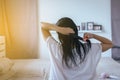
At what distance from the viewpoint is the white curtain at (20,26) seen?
163 inches

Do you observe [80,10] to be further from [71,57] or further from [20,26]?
[71,57]

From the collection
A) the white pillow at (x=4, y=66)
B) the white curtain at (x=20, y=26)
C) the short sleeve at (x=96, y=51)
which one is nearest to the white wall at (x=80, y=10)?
the white curtain at (x=20, y=26)

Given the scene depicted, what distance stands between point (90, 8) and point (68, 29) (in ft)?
10.0

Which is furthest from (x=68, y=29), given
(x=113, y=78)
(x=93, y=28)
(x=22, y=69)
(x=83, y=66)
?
(x=93, y=28)

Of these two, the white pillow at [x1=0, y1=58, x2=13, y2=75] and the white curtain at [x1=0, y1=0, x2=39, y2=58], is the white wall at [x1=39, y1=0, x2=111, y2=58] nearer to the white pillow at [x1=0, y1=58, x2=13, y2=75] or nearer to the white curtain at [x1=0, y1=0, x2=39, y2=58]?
the white curtain at [x1=0, y1=0, x2=39, y2=58]

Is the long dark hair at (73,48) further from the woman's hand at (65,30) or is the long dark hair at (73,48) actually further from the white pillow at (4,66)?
the white pillow at (4,66)

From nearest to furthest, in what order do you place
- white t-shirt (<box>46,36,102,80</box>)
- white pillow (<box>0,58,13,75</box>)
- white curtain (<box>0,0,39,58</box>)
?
white t-shirt (<box>46,36,102,80</box>)
white pillow (<box>0,58,13,75</box>)
white curtain (<box>0,0,39,58</box>)

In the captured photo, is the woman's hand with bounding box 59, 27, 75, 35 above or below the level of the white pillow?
above

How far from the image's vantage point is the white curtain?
4.14m

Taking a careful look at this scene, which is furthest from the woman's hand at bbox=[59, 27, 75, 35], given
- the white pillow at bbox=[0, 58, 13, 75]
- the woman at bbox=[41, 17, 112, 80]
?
the white pillow at bbox=[0, 58, 13, 75]

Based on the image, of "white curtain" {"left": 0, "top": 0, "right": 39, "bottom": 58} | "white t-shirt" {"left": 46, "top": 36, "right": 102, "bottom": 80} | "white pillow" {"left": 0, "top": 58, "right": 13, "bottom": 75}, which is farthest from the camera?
"white curtain" {"left": 0, "top": 0, "right": 39, "bottom": 58}

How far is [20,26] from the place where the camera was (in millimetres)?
4199

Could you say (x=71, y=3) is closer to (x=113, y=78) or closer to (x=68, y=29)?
(x=113, y=78)

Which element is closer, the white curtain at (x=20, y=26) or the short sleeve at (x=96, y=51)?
the short sleeve at (x=96, y=51)
